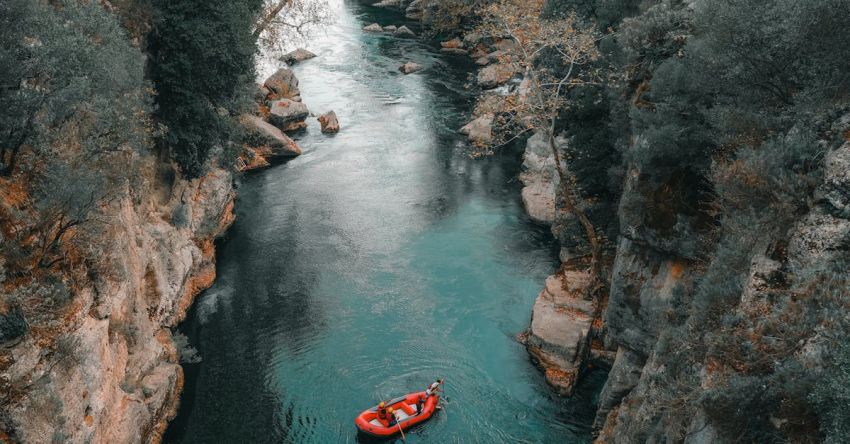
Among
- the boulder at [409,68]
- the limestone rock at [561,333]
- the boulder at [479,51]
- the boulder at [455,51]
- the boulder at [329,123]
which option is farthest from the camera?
the boulder at [455,51]

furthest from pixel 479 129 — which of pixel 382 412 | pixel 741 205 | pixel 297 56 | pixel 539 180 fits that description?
pixel 741 205

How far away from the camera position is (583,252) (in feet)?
95.2

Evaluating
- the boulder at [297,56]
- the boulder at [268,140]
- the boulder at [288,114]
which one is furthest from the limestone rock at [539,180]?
the boulder at [297,56]

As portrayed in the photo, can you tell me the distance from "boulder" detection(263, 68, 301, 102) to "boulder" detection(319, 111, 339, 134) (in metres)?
3.50

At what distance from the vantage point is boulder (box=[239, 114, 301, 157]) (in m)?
40.9

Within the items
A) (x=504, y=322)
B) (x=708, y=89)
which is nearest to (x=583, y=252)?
(x=504, y=322)

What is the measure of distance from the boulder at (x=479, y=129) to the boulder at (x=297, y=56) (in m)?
21.0

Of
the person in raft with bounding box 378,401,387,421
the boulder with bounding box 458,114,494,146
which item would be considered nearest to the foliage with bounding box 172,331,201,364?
the person in raft with bounding box 378,401,387,421

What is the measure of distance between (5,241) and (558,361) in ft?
57.8

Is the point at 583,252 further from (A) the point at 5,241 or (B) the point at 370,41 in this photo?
(B) the point at 370,41

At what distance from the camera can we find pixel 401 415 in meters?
22.2

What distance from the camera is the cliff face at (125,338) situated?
50.2 ft

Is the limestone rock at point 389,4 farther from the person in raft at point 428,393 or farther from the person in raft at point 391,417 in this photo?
the person in raft at point 391,417

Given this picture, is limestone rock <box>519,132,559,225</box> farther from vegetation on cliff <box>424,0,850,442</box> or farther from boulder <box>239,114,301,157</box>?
boulder <box>239,114,301,157</box>
